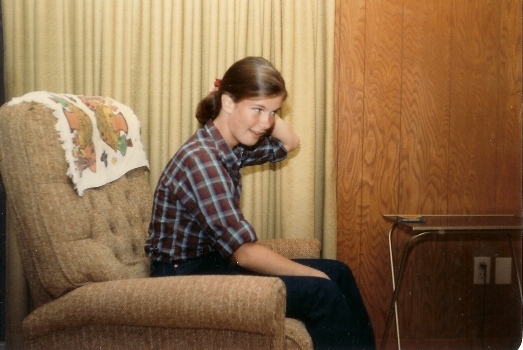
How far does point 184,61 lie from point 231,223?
3.11ft

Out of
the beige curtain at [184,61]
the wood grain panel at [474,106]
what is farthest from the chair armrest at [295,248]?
the wood grain panel at [474,106]

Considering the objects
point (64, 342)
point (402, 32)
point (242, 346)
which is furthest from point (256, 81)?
point (402, 32)

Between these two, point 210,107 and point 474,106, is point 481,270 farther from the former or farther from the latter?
point 210,107

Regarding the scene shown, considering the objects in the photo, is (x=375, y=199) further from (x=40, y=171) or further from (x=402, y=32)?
(x=40, y=171)

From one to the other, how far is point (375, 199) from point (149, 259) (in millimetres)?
1034

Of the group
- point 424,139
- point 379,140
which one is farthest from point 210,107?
point 424,139

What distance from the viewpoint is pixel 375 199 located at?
2080mm

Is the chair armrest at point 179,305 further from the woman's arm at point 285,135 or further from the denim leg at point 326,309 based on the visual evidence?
the woman's arm at point 285,135

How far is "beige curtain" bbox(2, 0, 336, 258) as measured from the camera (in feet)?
6.11

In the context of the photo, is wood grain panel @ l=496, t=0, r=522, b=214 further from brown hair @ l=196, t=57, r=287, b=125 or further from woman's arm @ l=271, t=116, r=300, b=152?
brown hair @ l=196, t=57, r=287, b=125

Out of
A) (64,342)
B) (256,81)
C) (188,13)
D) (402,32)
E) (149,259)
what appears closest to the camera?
(64,342)

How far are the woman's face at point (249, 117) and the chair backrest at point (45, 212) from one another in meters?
0.47

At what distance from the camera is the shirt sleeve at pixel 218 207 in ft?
3.92

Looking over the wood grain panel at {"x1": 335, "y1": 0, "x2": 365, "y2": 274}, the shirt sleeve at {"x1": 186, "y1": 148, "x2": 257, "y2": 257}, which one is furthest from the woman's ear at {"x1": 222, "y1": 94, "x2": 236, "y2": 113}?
the wood grain panel at {"x1": 335, "y1": 0, "x2": 365, "y2": 274}
